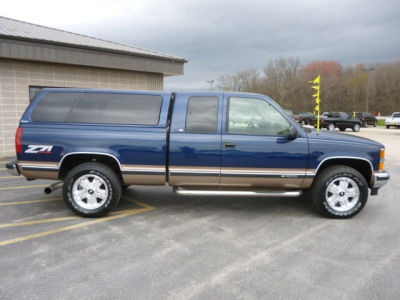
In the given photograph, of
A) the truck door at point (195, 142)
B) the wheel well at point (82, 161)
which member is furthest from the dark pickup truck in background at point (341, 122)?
the wheel well at point (82, 161)

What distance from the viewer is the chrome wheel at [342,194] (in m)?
4.62

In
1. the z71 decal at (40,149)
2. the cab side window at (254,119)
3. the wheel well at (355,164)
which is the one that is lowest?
the wheel well at (355,164)

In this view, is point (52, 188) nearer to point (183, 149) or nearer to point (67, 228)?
point (67, 228)

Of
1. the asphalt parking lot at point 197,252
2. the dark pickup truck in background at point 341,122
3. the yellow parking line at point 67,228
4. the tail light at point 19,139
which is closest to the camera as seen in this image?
the asphalt parking lot at point 197,252

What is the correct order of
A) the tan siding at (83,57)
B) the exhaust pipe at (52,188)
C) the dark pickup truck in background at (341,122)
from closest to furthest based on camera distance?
1. the exhaust pipe at (52,188)
2. the tan siding at (83,57)
3. the dark pickup truck in background at (341,122)

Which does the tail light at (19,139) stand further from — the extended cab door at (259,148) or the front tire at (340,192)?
the front tire at (340,192)

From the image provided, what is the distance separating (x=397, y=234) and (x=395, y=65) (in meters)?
74.9

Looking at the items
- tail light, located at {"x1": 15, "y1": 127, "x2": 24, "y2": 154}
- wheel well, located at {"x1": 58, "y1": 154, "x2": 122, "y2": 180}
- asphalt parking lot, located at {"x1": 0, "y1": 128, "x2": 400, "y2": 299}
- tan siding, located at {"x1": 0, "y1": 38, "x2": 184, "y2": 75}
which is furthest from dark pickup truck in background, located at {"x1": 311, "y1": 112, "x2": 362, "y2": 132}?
tail light, located at {"x1": 15, "y1": 127, "x2": 24, "y2": 154}

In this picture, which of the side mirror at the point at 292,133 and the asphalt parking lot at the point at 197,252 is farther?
the side mirror at the point at 292,133

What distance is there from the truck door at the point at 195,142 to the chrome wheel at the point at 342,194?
1.76 m

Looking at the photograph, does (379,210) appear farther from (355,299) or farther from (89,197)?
(89,197)

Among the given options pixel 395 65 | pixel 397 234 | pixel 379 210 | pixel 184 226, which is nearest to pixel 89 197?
pixel 184 226

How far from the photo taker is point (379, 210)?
5145mm

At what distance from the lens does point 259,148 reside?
4422 mm
